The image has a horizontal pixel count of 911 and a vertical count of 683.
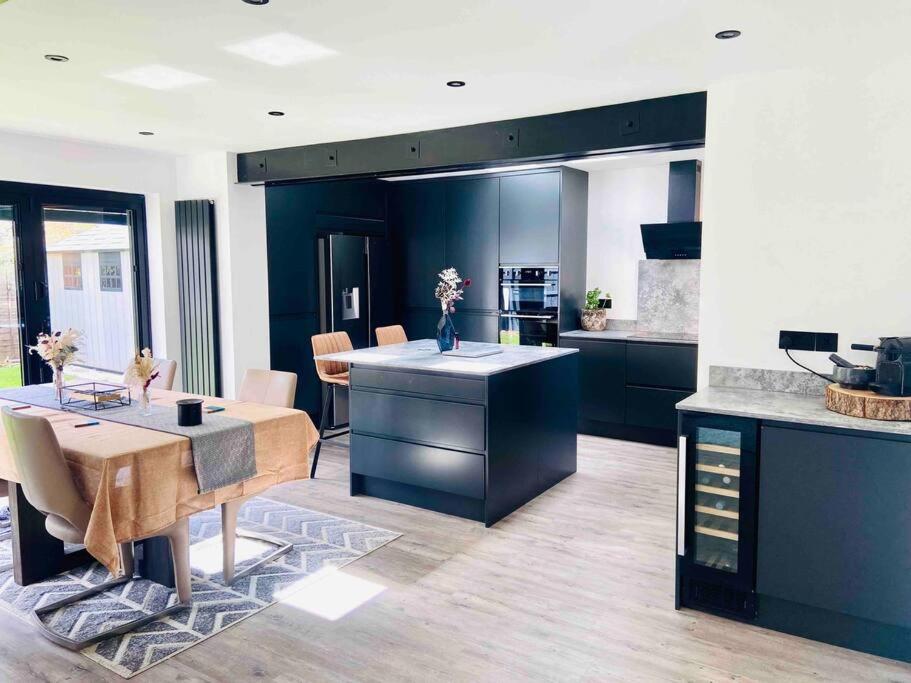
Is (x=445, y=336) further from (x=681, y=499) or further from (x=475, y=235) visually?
(x=475, y=235)

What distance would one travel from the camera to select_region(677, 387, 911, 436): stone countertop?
2.55 meters

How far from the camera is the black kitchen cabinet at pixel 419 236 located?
695 cm

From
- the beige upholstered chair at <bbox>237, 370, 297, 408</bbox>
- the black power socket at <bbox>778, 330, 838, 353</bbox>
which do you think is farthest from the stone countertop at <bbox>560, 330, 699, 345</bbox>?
the beige upholstered chair at <bbox>237, 370, 297, 408</bbox>

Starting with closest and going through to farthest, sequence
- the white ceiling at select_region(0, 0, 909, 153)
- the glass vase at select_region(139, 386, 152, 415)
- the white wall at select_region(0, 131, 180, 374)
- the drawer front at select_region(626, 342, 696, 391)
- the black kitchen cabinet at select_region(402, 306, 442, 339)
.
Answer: the white ceiling at select_region(0, 0, 909, 153), the glass vase at select_region(139, 386, 152, 415), the white wall at select_region(0, 131, 180, 374), the drawer front at select_region(626, 342, 696, 391), the black kitchen cabinet at select_region(402, 306, 442, 339)

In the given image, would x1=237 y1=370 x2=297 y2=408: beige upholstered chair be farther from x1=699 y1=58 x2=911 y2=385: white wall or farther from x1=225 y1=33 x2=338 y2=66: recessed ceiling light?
x1=699 y1=58 x2=911 y2=385: white wall

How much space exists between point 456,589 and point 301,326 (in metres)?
3.75

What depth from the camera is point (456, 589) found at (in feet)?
10.3

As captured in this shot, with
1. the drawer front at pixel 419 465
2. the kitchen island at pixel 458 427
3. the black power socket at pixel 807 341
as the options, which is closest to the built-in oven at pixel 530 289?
the kitchen island at pixel 458 427

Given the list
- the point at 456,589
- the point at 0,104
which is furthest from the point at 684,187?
the point at 0,104

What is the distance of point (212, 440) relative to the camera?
2.91 meters

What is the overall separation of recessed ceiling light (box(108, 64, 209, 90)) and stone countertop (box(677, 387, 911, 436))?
2912 millimetres

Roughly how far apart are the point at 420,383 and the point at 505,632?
168 cm

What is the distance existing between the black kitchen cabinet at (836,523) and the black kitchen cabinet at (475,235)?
415cm

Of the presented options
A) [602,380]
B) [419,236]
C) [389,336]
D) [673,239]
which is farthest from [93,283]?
[673,239]
